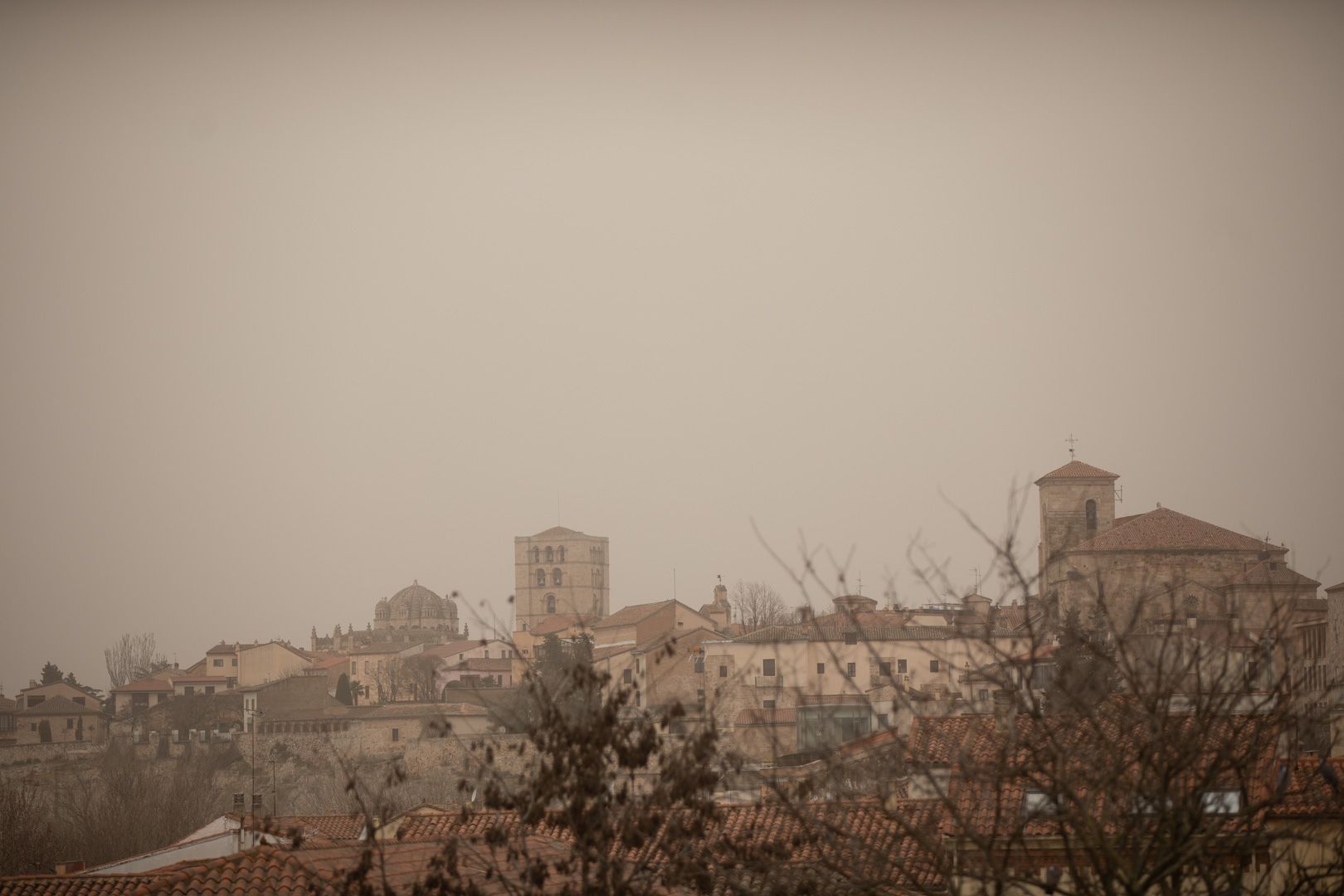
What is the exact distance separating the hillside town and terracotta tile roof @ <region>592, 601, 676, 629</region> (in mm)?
327

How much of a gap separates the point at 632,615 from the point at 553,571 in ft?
131

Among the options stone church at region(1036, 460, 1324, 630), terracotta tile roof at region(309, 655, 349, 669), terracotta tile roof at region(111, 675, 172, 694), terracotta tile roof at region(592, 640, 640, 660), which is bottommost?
terracotta tile roof at region(111, 675, 172, 694)

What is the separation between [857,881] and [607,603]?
110 metres

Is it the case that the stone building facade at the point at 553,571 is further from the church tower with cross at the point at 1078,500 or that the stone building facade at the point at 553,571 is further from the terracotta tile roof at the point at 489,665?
the church tower with cross at the point at 1078,500

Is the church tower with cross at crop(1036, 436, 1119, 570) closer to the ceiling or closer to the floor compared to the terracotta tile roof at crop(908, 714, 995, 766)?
Answer: closer to the ceiling

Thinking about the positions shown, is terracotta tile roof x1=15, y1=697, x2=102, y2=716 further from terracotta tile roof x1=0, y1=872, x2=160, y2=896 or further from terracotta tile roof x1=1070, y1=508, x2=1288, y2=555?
terracotta tile roof x1=0, y1=872, x2=160, y2=896

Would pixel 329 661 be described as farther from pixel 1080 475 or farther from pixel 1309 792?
pixel 1309 792

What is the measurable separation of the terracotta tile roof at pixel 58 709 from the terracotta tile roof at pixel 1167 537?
46231 mm

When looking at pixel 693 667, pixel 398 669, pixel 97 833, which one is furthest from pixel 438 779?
pixel 398 669

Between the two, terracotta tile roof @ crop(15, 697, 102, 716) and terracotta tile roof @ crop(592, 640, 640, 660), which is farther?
terracotta tile roof @ crop(15, 697, 102, 716)

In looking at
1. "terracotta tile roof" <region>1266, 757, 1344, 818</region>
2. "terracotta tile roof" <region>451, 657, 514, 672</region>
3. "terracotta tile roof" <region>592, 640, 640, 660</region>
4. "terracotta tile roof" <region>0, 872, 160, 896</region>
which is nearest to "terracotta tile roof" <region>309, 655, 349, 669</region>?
"terracotta tile roof" <region>451, 657, 514, 672</region>

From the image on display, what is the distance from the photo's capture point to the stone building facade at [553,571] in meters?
112

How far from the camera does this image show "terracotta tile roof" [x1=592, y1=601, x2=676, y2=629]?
227 feet

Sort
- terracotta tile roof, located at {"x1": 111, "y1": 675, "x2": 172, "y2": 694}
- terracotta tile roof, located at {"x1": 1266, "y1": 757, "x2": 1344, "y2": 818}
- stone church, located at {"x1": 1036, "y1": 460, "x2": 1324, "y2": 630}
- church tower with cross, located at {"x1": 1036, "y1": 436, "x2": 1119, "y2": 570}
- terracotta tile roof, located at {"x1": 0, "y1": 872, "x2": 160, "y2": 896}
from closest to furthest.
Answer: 1. terracotta tile roof, located at {"x1": 1266, "y1": 757, "x2": 1344, "y2": 818}
2. terracotta tile roof, located at {"x1": 0, "y1": 872, "x2": 160, "y2": 896}
3. stone church, located at {"x1": 1036, "y1": 460, "x2": 1324, "y2": 630}
4. church tower with cross, located at {"x1": 1036, "y1": 436, "x2": 1119, "y2": 570}
5. terracotta tile roof, located at {"x1": 111, "y1": 675, "x2": 172, "y2": 694}
